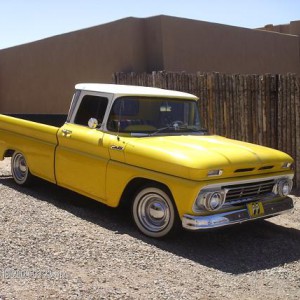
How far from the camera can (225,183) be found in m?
4.97

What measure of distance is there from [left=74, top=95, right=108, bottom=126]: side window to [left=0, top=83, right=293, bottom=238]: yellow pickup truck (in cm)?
1

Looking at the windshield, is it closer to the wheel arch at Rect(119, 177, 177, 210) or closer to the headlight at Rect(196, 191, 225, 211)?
the wheel arch at Rect(119, 177, 177, 210)

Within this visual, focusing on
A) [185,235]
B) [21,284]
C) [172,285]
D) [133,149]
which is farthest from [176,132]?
[21,284]

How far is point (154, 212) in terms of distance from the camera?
17.5ft

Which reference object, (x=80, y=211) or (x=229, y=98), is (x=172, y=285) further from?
(x=229, y=98)

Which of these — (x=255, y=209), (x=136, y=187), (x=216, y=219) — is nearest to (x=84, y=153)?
(x=136, y=187)

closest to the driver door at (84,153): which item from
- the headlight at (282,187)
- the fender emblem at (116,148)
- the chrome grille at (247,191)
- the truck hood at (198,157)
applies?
the fender emblem at (116,148)

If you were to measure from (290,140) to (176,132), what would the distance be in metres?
2.95

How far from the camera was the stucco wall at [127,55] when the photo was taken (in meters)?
11.9

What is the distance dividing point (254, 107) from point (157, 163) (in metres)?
3.94

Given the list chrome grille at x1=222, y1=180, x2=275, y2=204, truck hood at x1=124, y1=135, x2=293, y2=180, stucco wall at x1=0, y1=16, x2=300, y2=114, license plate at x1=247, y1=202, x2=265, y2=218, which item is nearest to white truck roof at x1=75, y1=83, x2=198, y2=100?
truck hood at x1=124, y1=135, x2=293, y2=180

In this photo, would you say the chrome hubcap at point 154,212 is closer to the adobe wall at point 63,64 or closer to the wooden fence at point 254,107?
the wooden fence at point 254,107

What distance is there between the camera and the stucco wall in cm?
1191

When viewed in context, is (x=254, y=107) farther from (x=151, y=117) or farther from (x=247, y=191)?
(x=247, y=191)
